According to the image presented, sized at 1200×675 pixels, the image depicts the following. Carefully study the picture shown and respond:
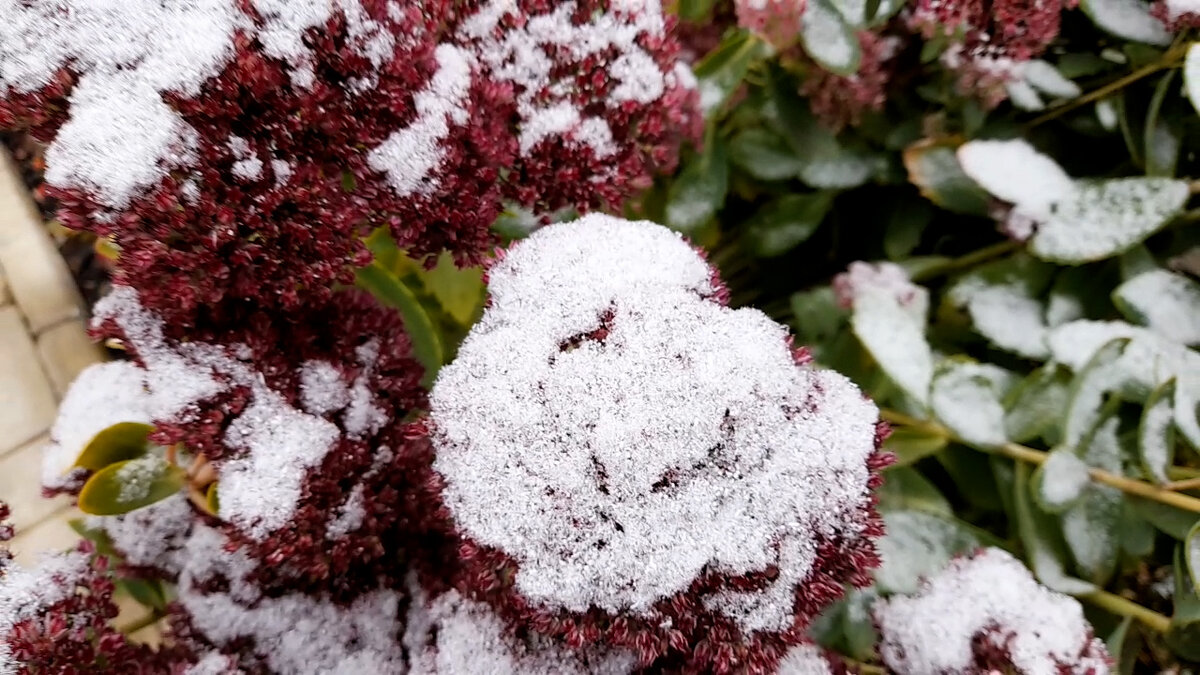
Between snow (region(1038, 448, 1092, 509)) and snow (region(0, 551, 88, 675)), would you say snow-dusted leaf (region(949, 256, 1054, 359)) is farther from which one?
snow (region(0, 551, 88, 675))

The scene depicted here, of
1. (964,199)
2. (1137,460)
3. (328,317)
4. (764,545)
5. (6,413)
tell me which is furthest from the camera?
(6,413)

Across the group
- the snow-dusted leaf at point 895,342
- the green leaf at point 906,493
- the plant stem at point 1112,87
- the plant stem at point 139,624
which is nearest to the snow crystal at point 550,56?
the snow-dusted leaf at point 895,342

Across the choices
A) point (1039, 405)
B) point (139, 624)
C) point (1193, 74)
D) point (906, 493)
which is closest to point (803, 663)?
point (906, 493)

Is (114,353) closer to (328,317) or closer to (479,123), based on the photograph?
(328,317)

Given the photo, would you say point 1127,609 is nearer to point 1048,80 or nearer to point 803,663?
point 803,663

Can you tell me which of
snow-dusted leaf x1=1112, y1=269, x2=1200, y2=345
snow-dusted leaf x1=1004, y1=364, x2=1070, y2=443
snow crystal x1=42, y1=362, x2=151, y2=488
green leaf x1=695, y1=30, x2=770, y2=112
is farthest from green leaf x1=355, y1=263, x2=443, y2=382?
snow-dusted leaf x1=1112, y1=269, x2=1200, y2=345

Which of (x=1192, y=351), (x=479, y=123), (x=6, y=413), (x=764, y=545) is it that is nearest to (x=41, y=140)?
(x=479, y=123)
